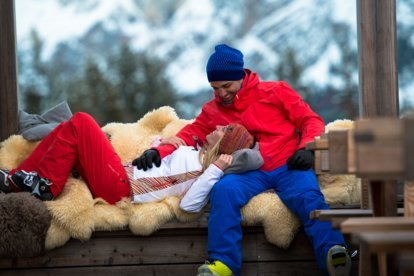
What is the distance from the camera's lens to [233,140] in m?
4.63

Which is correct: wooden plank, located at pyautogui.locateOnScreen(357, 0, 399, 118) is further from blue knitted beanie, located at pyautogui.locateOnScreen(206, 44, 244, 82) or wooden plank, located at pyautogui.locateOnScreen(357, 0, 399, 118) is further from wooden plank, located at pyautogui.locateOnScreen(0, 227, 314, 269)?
wooden plank, located at pyautogui.locateOnScreen(0, 227, 314, 269)

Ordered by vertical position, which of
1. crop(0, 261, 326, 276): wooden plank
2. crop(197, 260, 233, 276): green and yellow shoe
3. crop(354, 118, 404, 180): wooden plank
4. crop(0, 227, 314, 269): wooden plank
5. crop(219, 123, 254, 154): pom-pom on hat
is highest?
crop(219, 123, 254, 154): pom-pom on hat

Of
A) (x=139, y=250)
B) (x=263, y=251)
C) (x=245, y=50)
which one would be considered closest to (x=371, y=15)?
(x=263, y=251)

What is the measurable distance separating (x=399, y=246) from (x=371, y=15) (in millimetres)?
2368

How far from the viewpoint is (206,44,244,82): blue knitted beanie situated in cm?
470

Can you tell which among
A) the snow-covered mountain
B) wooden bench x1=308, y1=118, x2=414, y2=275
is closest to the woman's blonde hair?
wooden bench x1=308, y1=118, x2=414, y2=275

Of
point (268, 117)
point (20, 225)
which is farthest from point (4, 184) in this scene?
point (268, 117)

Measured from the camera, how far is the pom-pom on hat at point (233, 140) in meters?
4.63

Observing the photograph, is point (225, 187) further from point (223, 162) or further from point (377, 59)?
point (377, 59)

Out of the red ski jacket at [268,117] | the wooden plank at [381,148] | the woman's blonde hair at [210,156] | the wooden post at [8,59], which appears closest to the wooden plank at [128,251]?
the woman's blonde hair at [210,156]

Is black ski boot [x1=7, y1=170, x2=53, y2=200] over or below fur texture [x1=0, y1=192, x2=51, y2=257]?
over

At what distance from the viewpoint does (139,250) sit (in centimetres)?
451

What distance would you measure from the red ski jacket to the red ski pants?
0.92 feet

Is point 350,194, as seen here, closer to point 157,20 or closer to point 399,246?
point 399,246
